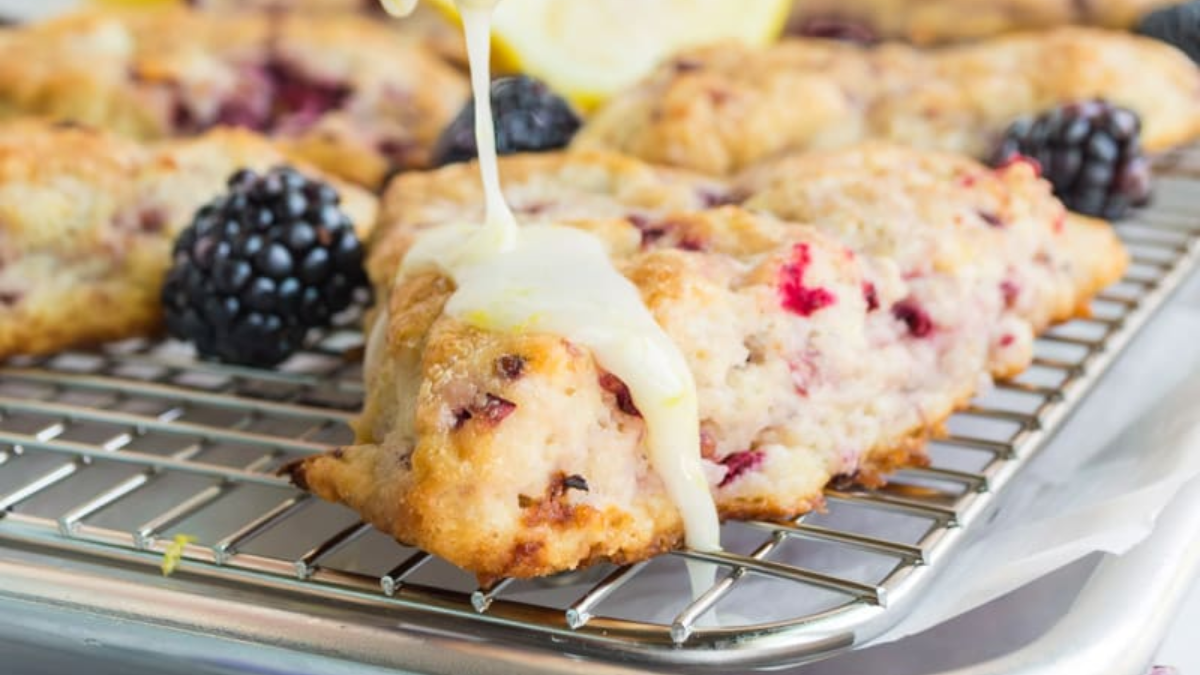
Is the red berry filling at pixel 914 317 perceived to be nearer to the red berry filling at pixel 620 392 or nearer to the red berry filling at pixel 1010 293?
the red berry filling at pixel 1010 293

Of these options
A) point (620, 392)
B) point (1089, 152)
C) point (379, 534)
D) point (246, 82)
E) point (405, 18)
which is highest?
point (405, 18)

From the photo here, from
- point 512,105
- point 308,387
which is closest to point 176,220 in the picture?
point 308,387

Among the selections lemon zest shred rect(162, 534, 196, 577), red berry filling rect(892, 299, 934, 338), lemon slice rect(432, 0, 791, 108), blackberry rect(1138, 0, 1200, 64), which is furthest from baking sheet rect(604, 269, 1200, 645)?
lemon slice rect(432, 0, 791, 108)

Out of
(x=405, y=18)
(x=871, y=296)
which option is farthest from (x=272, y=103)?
(x=871, y=296)

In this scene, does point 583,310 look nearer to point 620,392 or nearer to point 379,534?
point 620,392

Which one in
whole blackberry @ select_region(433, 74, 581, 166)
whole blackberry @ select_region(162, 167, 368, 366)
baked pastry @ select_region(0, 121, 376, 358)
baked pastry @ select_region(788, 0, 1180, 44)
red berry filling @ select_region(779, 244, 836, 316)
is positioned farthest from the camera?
baked pastry @ select_region(788, 0, 1180, 44)

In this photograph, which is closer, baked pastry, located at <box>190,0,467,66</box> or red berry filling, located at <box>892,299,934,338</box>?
red berry filling, located at <box>892,299,934,338</box>

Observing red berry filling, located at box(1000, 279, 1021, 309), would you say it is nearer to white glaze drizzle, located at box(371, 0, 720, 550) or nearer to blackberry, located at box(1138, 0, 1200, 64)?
white glaze drizzle, located at box(371, 0, 720, 550)
